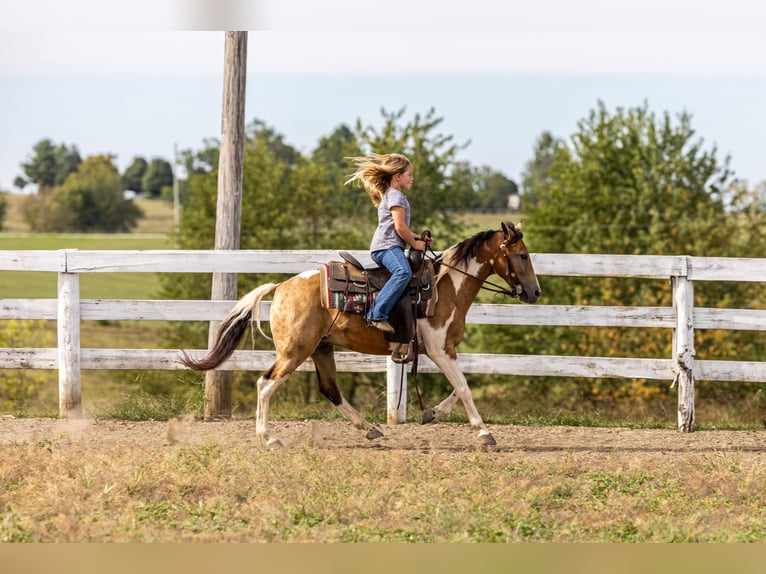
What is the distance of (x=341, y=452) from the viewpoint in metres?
7.36

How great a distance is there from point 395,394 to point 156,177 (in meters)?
103

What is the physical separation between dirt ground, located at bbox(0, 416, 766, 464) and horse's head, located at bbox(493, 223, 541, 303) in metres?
1.39

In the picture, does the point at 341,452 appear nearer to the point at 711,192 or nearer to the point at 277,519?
the point at 277,519

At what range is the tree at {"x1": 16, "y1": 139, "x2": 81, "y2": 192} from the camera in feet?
351

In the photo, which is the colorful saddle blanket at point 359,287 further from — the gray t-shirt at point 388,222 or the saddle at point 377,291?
the gray t-shirt at point 388,222

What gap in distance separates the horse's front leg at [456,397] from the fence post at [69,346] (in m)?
3.73

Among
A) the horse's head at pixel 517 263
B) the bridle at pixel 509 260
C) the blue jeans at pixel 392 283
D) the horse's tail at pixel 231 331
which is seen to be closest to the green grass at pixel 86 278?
the horse's tail at pixel 231 331

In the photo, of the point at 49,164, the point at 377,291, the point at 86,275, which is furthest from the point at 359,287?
the point at 49,164

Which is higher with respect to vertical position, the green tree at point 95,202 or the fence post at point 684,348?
the green tree at point 95,202

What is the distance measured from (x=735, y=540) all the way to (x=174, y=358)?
585 cm

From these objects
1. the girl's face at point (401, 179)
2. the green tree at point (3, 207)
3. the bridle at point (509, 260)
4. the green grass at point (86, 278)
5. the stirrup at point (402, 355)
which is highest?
the green tree at point (3, 207)

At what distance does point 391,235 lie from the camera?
25.2 ft

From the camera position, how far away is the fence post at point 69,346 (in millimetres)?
9227

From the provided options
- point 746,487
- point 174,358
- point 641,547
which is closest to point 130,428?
point 174,358
